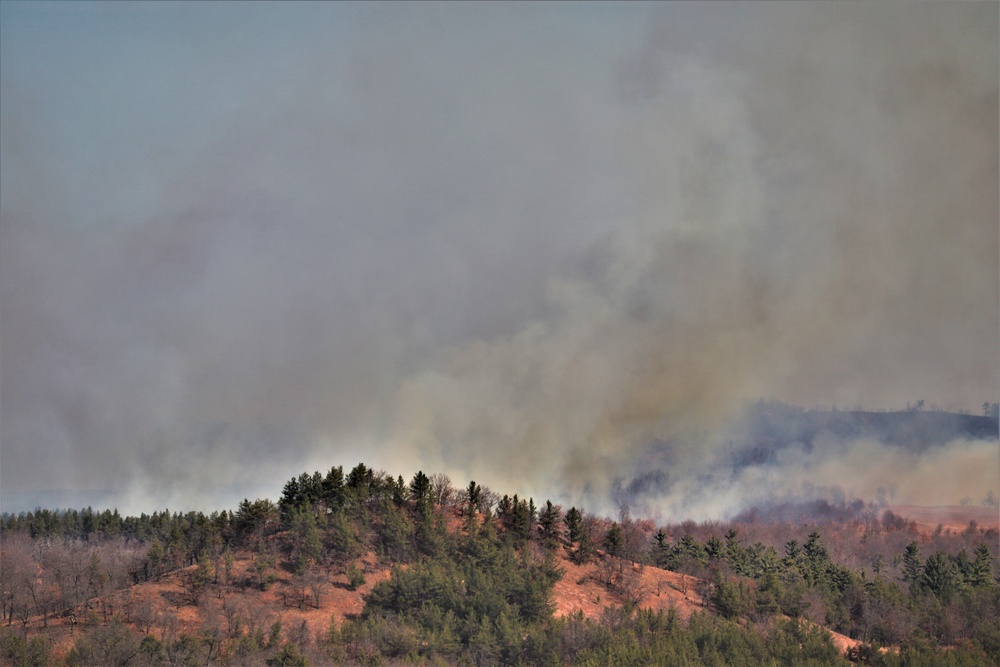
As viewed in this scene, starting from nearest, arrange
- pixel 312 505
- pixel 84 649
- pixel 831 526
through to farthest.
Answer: pixel 84 649, pixel 312 505, pixel 831 526

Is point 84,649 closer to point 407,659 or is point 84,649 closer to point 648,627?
point 407,659

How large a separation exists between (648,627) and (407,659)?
2520cm

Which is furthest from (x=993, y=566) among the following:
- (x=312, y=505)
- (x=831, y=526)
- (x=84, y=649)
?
(x=84, y=649)

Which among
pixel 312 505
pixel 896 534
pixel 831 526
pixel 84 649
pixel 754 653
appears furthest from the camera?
pixel 831 526

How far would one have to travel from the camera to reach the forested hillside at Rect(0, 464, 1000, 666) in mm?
72500

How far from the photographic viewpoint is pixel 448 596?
80.6m

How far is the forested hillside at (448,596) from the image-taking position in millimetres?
72500

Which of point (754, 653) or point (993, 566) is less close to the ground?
point (993, 566)

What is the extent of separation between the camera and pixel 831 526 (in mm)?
162625

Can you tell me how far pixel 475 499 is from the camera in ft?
332

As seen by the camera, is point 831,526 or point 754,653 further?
point 831,526

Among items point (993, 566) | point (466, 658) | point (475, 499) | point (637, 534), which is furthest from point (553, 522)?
point (993, 566)

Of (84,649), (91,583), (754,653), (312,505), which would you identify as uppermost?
(312,505)

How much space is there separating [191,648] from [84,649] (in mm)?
8322
